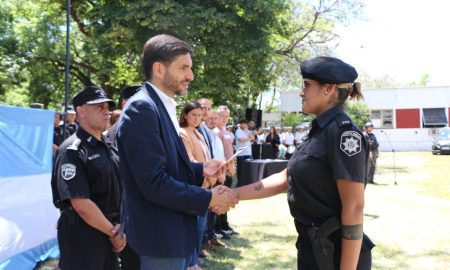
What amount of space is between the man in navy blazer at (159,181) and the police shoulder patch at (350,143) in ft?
2.25

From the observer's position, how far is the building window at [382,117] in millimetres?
42156

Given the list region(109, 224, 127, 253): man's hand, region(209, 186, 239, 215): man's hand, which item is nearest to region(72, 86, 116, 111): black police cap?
region(109, 224, 127, 253): man's hand

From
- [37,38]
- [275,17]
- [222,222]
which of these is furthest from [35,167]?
[37,38]

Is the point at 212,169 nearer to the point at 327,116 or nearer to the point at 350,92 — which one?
the point at 327,116

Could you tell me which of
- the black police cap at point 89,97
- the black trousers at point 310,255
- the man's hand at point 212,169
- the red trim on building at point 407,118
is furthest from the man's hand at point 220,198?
the red trim on building at point 407,118

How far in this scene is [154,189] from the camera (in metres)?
2.07

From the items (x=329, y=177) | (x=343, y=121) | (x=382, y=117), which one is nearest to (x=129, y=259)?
(x=329, y=177)

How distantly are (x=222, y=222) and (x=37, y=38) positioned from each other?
15816 millimetres

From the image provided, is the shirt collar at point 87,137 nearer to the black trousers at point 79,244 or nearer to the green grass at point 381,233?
the black trousers at point 79,244

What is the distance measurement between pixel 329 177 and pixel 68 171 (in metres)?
1.73

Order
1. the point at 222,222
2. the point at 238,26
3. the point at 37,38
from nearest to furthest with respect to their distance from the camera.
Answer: the point at 222,222 → the point at 238,26 → the point at 37,38

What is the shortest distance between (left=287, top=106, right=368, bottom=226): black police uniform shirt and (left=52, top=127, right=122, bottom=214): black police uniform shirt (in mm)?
1399

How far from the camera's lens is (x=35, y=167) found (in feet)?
17.4

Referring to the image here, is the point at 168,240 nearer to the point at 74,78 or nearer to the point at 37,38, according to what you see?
the point at 37,38
